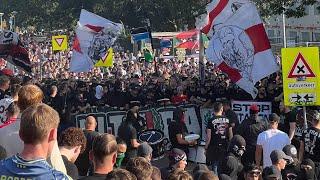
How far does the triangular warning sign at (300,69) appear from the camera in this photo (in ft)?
32.9

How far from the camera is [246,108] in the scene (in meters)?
14.4

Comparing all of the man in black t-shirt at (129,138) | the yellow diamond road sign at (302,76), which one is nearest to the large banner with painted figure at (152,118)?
the man in black t-shirt at (129,138)

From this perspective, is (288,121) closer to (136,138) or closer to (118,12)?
(136,138)

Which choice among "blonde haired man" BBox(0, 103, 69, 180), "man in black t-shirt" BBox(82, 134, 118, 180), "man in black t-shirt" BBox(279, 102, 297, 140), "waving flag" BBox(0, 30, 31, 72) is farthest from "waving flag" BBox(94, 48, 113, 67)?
"blonde haired man" BBox(0, 103, 69, 180)

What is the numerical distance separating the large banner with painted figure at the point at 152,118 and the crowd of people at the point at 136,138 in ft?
1.13

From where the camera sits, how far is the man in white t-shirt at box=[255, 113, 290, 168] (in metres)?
9.06

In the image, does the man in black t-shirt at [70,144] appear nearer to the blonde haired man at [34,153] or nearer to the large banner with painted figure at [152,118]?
the blonde haired man at [34,153]

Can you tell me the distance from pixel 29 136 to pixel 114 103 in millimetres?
13149

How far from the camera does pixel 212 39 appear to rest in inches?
499

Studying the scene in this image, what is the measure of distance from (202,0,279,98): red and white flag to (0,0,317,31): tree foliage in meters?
24.3

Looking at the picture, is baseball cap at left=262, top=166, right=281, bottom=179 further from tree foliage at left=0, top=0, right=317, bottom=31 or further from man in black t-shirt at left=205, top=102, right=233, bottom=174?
tree foliage at left=0, top=0, right=317, bottom=31

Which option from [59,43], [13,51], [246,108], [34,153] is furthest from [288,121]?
[59,43]

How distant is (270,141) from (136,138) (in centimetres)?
223

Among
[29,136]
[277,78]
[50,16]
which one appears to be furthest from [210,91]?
[50,16]
